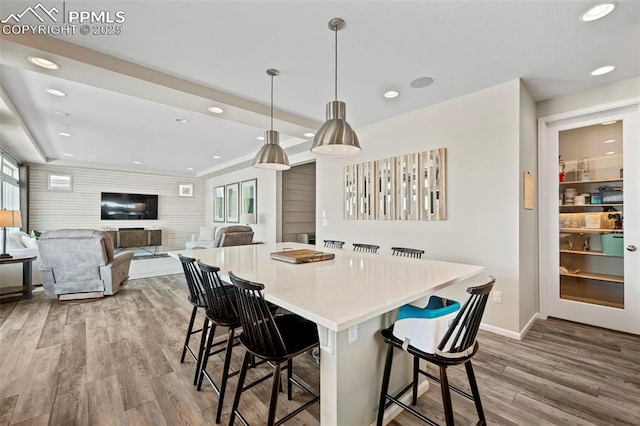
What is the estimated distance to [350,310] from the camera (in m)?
1.18

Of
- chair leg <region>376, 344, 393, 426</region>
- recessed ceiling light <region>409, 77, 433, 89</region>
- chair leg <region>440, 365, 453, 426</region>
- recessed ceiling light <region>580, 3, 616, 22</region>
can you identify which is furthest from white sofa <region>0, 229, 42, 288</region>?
recessed ceiling light <region>580, 3, 616, 22</region>

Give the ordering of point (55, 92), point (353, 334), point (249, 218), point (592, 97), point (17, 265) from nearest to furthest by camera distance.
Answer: point (353, 334) < point (592, 97) < point (55, 92) < point (17, 265) < point (249, 218)

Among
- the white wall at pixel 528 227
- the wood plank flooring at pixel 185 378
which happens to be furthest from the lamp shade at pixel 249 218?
the white wall at pixel 528 227

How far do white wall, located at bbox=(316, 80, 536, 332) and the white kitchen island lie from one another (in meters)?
1.24

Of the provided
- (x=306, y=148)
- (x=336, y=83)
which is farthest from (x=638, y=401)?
(x=306, y=148)

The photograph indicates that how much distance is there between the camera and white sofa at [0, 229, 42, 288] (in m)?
4.14

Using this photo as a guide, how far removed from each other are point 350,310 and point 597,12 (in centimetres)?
259

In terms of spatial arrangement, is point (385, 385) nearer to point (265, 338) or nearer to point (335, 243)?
point (265, 338)

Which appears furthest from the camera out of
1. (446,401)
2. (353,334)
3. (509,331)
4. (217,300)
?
(509,331)

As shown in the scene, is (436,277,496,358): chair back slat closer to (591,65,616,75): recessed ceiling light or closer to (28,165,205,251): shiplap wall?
(591,65,616,75): recessed ceiling light

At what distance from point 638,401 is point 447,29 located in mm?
2898

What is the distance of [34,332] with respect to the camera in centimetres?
300

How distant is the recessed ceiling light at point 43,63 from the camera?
2.31 metres

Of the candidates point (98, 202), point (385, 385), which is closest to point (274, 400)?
point (385, 385)
